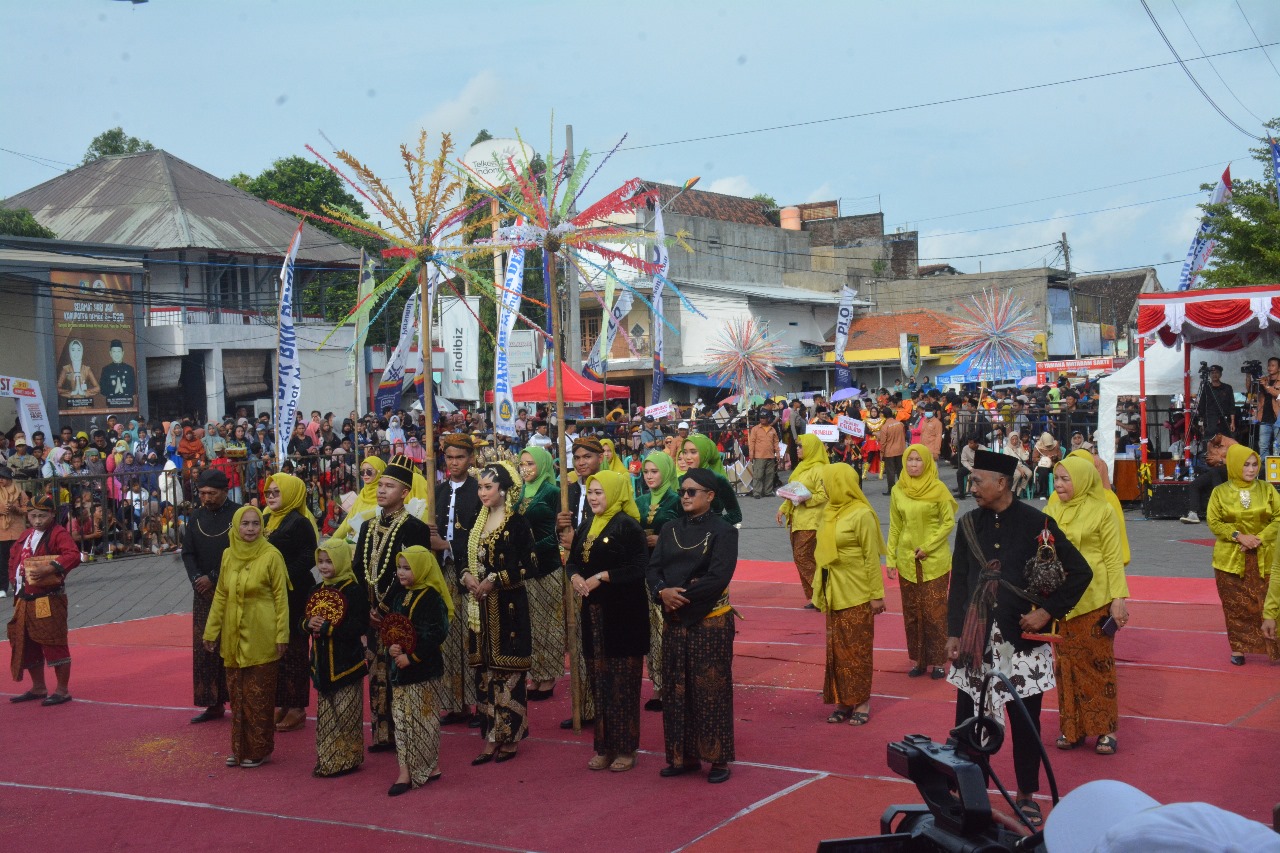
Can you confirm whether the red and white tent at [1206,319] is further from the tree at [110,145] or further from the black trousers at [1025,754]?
the tree at [110,145]

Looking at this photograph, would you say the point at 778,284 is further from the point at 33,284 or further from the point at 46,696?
the point at 46,696

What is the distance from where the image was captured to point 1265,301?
15.8 m

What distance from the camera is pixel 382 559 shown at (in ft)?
22.7

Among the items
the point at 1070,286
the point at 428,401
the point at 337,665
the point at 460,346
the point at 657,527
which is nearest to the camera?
the point at 337,665

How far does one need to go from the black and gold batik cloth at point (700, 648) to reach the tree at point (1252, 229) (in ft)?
58.4

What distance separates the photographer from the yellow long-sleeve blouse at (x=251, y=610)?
7.11m

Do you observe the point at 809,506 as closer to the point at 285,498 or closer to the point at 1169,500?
the point at 285,498

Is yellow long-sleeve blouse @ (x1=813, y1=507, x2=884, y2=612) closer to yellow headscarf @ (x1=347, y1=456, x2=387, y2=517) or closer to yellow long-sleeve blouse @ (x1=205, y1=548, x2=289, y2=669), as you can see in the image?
yellow headscarf @ (x1=347, y1=456, x2=387, y2=517)

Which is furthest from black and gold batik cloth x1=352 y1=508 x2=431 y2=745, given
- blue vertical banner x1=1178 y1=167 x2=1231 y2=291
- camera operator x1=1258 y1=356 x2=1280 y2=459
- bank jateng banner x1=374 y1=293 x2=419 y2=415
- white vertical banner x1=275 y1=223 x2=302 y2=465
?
blue vertical banner x1=1178 y1=167 x2=1231 y2=291

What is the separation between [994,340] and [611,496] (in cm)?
3257

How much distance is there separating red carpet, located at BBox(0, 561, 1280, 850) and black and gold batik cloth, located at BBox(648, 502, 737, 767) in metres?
0.23

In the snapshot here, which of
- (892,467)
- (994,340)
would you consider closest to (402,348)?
(892,467)

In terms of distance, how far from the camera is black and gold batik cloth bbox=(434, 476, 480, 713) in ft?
26.7

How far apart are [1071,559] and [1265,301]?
12252 mm
